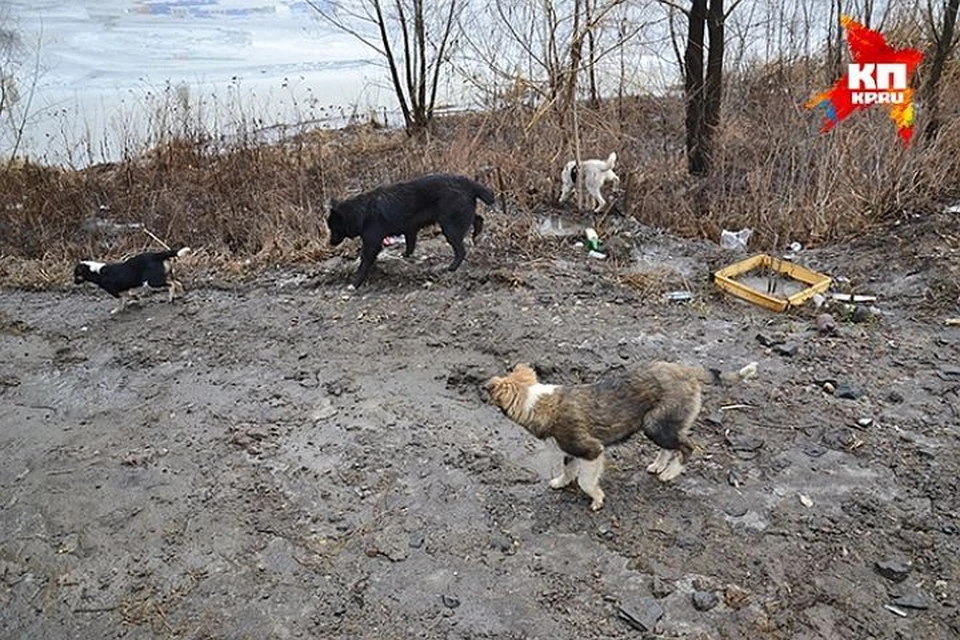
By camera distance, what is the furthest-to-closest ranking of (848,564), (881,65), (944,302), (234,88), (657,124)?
(234,88) → (657,124) → (881,65) → (944,302) → (848,564)

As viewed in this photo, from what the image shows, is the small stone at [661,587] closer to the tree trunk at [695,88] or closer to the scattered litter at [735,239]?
the scattered litter at [735,239]

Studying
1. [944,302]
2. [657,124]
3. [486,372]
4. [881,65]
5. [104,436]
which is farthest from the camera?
[657,124]

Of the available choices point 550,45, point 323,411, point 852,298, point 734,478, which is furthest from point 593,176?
point 734,478

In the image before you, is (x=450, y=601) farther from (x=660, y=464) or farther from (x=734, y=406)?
(x=734, y=406)

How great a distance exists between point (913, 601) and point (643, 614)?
1.16 m

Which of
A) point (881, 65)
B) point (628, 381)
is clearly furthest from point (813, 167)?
point (628, 381)

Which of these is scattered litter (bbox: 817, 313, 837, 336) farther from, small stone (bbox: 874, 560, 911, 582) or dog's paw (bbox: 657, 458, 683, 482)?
small stone (bbox: 874, 560, 911, 582)

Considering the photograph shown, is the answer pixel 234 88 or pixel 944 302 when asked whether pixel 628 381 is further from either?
pixel 234 88

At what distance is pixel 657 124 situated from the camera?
38.7ft

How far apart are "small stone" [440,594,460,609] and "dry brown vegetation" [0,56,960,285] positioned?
4.36 metres

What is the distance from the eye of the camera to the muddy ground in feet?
11.6

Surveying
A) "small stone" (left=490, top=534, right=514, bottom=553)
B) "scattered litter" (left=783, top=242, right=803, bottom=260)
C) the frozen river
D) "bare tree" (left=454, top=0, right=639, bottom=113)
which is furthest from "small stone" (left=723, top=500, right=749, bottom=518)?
the frozen river

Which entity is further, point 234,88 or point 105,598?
point 234,88

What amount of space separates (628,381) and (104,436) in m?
3.37
